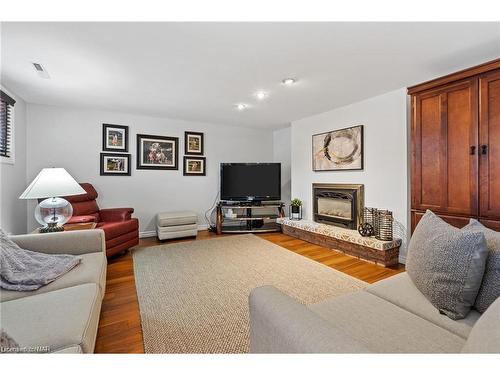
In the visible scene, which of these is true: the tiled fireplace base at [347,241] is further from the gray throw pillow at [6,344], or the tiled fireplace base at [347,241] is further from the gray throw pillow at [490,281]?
the gray throw pillow at [6,344]

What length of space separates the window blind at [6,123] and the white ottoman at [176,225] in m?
2.03

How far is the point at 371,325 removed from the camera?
3.33 feet

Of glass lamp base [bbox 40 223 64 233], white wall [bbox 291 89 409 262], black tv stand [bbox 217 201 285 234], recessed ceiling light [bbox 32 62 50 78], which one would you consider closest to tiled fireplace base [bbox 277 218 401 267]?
white wall [bbox 291 89 409 262]

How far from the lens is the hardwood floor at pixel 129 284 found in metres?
1.54

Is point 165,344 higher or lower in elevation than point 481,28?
lower

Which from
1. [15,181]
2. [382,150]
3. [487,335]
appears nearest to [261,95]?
[382,150]

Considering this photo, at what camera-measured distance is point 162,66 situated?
7.60 ft

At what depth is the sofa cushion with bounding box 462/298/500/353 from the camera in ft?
1.90

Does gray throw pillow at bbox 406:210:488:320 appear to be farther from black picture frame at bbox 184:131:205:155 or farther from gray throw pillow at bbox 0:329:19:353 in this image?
black picture frame at bbox 184:131:205:155

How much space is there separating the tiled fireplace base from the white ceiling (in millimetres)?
1884

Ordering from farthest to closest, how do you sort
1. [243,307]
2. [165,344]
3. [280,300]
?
[243,307]
[165,344]
[280,300]
